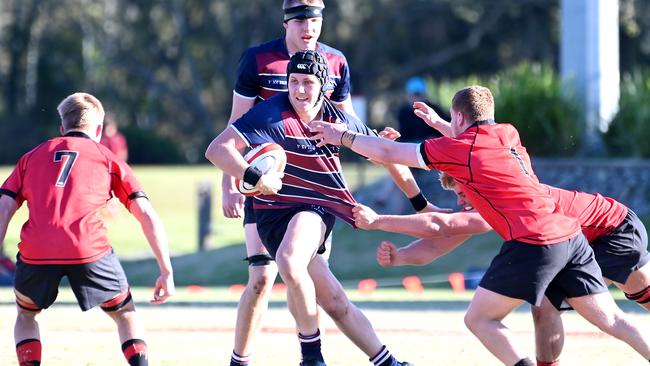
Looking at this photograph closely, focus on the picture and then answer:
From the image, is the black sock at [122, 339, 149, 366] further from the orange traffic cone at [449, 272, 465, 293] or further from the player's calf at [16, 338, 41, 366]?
the orange traffic cone at [449, 272, 465, 293]

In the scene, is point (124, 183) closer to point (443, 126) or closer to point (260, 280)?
point (260, 280)

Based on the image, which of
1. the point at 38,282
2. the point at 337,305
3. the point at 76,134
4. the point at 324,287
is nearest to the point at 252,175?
the point at 324,287

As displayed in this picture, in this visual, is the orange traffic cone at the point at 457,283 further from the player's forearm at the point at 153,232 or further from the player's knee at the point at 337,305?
the player's forearm at the point at 153,232

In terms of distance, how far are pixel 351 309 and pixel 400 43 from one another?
45696mm

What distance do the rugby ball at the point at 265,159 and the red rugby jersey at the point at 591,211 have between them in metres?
1.47

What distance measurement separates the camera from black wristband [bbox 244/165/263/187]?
265 inches

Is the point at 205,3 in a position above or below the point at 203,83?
above

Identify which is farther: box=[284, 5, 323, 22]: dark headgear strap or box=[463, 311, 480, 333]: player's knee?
box=[284, 5, 323, 22]: dark headgear strap

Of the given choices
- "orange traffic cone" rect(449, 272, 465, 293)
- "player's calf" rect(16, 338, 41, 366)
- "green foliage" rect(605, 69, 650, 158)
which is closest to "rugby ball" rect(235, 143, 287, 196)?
"player's calf" rect(16, 338, 41, 366)

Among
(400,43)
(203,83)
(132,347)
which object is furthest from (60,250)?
(203,83)

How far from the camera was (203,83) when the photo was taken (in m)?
57.9

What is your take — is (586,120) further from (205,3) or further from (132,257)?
(205,3)

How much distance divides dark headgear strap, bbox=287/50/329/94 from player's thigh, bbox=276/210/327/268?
75 cm

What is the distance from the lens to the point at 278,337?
9.57m
